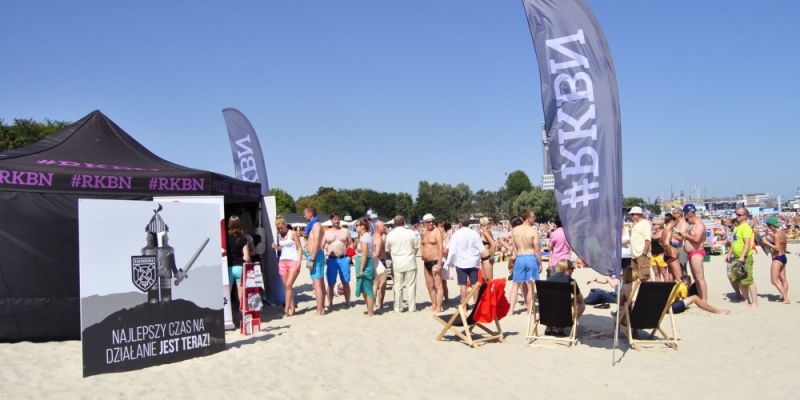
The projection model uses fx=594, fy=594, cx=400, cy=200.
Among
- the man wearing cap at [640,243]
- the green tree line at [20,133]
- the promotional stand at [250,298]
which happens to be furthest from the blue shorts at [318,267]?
the green tree line at [20,133]

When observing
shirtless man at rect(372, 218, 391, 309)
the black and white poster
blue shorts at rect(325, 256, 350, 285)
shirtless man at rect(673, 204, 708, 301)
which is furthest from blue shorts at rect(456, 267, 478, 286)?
the black and white poster

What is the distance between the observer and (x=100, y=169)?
748 centimetres

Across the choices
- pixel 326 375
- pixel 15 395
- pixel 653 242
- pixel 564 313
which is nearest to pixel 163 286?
pixel 15 395

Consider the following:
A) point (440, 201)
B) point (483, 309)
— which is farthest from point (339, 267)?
point (440, 201)

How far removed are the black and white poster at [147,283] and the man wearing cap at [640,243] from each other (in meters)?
6.08

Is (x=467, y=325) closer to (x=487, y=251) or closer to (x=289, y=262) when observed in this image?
(x=487, y=251)

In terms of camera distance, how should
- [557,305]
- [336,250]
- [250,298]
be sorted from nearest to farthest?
[557,305], [250,298], [336,250]

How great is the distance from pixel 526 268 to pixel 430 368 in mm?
2983

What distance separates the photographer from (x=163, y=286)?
5.90 metres

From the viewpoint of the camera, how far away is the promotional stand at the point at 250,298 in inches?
284

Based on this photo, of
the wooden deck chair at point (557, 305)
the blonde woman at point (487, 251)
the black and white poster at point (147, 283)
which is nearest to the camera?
the black and white poster at point (147, 283)

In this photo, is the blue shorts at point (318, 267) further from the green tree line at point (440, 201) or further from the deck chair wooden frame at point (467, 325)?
the green tree line at point (440, 201)

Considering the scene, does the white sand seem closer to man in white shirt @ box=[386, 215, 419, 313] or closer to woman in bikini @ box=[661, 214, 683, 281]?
man in white shirt @ box=[386, 215, 419, 313]

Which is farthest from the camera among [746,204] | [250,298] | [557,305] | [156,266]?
[746,204]
